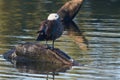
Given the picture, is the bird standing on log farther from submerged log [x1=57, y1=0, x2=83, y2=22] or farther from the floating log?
submerged log [x1=57, y1=0, x2=83, y2=22]

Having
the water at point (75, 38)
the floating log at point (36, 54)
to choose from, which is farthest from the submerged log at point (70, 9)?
the floating log at point (36, 54)

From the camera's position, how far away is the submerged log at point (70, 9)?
26812 millimetres

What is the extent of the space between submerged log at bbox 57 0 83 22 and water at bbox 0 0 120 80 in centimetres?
50

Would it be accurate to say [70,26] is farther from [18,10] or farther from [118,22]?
[18,10]

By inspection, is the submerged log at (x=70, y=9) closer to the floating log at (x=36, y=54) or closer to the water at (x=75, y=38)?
the water at (x=75, y=38)

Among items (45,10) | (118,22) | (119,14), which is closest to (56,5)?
(45,10)

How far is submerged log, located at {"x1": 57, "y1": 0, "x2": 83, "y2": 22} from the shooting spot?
26.8 metres

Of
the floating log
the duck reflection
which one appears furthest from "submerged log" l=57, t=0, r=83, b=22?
the duck reflection

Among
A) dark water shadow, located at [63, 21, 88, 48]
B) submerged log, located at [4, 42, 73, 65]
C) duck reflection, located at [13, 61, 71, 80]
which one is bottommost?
duck reflection, located at [13, 61, 71, 80]

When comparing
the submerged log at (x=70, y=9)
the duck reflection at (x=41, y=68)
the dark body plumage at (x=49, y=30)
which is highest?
the submerged log at (x=70, y=9)

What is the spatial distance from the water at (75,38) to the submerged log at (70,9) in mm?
502

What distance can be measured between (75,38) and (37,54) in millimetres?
4872

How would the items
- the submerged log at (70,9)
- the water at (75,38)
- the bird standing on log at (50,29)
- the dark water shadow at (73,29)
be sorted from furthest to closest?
the submerged log at (70,9), the dark water shadow at (73,29), the bird standing on log at (50,29), the water at (75,38)

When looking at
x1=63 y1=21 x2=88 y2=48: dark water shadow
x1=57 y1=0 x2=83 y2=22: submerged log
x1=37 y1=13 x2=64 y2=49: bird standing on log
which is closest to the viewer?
x1=37 y1=13 x2=64 y2=49: bird standing on log
